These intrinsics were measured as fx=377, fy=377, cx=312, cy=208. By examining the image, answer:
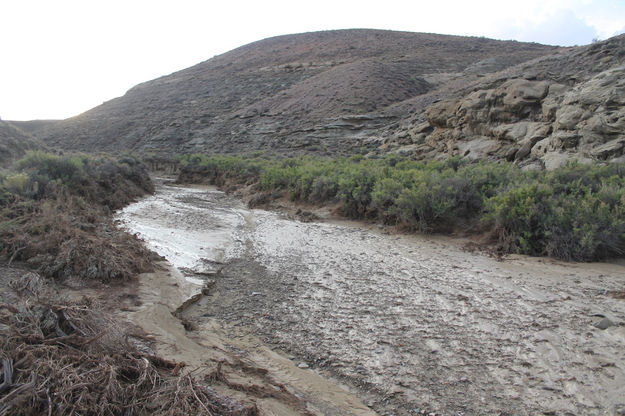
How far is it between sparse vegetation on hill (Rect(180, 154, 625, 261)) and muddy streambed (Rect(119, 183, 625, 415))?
0.47m

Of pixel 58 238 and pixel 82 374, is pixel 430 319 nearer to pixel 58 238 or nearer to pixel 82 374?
pixel 82 374

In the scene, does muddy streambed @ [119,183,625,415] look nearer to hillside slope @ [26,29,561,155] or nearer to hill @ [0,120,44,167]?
hill @ [0,120,44,167]

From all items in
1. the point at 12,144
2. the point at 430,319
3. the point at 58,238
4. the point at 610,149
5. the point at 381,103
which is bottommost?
the point at 430,319

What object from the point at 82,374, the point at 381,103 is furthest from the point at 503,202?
the point at 381,103

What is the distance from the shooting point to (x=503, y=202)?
6945 millimetres

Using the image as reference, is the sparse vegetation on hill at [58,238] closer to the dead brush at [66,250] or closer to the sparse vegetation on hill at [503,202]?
the dead brush at [66,250]

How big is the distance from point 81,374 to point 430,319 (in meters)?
3.34

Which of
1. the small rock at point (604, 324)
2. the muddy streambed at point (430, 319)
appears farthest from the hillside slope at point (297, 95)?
the small rock at point (604, 324)

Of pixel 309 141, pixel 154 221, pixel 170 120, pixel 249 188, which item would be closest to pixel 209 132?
pixel 170 120

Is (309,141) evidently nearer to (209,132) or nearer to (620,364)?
(209,132)

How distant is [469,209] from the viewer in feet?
27.5

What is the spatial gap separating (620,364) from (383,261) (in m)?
3.57

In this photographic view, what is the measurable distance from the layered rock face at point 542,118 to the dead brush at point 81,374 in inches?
401

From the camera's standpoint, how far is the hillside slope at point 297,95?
92.3ft
